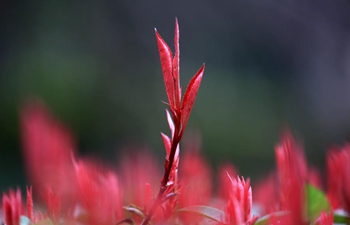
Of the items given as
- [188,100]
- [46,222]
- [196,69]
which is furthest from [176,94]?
[196,69]

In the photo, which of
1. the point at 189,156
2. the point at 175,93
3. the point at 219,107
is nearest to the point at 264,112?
the point at 219,107

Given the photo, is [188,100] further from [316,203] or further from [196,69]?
[196,69]

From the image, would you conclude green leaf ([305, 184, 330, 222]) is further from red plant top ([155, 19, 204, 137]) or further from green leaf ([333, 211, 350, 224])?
red plant top ([155, 19, 204, 137])

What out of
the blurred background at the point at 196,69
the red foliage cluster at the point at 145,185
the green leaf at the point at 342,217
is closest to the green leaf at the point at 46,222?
the red foliage cluster at the point at 145,185

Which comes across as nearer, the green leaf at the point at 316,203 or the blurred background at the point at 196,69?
the green leaf at the point at 316,203

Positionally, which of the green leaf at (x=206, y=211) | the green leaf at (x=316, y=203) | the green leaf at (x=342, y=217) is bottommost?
the green leaf at (x=342, y=217)

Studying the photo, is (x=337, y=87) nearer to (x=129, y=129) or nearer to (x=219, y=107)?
(x=219, y=107)

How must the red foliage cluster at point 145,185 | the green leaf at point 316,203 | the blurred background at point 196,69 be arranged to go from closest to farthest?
the red foliage cluster at point 145,185 → the green leaf at point 316,203 → the blurred background at point 196,69

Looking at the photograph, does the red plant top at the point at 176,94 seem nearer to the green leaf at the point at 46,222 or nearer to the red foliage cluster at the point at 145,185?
the red foliage cluster at the point at 145,185
